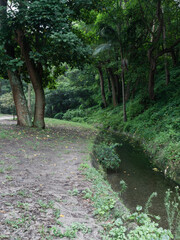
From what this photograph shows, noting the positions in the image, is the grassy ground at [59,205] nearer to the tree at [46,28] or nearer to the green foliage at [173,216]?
the green foliage at [173,216]

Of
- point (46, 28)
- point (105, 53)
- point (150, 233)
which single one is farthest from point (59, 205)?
point (105, 53)

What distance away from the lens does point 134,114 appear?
1695cm

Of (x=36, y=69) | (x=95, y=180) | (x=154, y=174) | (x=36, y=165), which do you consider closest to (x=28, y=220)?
(x=95, y=180)

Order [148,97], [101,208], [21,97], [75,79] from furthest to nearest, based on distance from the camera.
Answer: [75,79] → [148,97] → [21,97] → [101,208]

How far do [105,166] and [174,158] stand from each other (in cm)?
251

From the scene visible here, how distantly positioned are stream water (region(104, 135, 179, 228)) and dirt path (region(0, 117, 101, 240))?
1.40m

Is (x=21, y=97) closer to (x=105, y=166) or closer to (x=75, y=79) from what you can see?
(x=105, y=166)

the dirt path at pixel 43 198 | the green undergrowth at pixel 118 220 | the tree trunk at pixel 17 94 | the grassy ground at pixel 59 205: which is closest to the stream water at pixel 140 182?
the grassy ground at pixel 59 205

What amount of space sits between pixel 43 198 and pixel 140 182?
372cm

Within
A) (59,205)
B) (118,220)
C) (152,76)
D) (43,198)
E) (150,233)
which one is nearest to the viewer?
(150,233)

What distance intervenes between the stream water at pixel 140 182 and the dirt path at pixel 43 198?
1398mm

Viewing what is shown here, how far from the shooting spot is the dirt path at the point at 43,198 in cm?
276

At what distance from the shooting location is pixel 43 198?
12.3 feet

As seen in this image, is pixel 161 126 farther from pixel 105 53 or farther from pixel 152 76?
pixel 105 53
